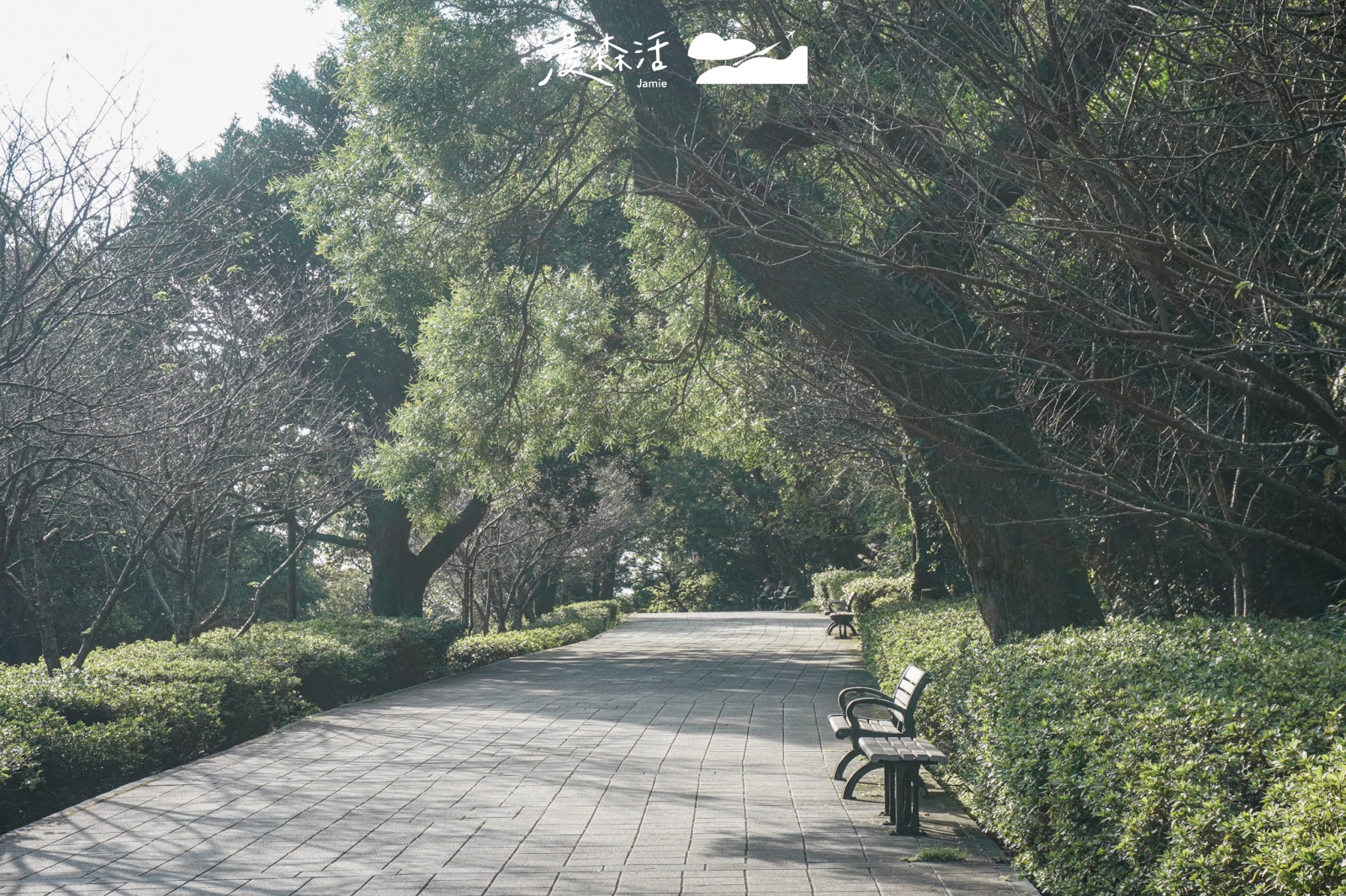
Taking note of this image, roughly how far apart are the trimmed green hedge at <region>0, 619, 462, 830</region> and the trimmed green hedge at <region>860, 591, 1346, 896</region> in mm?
5788

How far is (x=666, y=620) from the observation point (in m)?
36.1

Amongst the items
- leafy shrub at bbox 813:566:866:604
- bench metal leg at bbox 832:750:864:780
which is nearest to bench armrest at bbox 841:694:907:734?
bench metal leg at bbox 832:750:864:780

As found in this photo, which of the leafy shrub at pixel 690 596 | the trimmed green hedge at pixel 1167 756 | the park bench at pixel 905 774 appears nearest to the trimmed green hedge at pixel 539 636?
the park bench at pixel 905 774

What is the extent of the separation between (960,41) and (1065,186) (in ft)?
4.26

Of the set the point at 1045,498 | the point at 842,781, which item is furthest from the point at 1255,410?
the point at 842,781

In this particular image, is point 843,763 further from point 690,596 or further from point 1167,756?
point 690,596

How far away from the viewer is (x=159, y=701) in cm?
930

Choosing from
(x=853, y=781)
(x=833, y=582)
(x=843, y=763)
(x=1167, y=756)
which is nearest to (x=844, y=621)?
(x=833, y=582)

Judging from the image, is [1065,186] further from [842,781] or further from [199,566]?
[199,566]

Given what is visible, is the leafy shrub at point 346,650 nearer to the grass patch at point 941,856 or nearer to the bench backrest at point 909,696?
the bench backrest at point 909,696

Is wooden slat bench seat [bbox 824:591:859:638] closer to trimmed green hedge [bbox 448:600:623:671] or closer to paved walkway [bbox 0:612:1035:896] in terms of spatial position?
trimmed green hedge [bbox 448:600:623:671]

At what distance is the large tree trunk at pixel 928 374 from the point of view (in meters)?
8.66

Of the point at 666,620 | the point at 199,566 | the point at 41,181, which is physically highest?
the point at 41,181

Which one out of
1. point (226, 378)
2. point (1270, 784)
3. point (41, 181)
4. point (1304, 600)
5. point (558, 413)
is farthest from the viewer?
point (558, 413)
